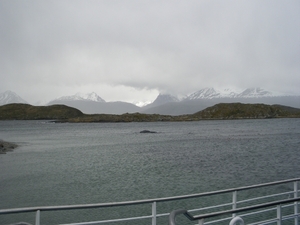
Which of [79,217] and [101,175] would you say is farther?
[101,175]

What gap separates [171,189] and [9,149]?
39.8 metres

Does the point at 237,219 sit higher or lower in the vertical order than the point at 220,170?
higher

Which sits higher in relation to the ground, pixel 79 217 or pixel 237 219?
pixel 237 219

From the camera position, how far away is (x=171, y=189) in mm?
22469

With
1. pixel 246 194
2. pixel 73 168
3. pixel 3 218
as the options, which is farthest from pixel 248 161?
pixel 3 218

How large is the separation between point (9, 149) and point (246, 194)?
4502 cm

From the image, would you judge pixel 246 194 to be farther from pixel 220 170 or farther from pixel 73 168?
pixel 73 168

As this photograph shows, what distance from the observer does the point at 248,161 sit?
35562 mm

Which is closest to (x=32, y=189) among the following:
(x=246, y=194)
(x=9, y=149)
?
(x=246, y=194)

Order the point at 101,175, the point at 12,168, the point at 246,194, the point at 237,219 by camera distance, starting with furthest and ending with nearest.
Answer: the point at 12,168, the point at 101,175, the point at 246,194, the point at 237,219

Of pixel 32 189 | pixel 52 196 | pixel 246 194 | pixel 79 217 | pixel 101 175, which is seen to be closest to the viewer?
pixel 79 217

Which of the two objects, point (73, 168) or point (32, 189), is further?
point (73, 168)

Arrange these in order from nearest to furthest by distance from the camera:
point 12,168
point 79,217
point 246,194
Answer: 1. point 79,217
2. point 246,194
3. point 12,168

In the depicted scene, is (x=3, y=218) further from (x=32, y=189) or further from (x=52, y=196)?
(x=32, y=189)
